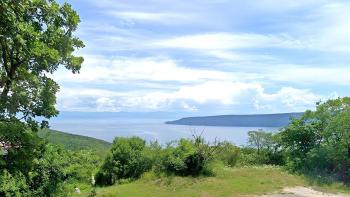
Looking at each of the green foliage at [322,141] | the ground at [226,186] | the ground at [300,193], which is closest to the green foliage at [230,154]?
the green foliage at [322,141]

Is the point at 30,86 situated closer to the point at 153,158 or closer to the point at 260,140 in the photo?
the point at 153,158

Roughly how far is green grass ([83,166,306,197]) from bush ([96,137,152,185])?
1.34 meters

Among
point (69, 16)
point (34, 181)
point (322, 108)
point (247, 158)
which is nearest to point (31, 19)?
point (69, 16)

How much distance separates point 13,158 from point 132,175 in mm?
15045

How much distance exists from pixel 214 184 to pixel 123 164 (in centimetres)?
671

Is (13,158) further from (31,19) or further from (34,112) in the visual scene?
(31,19)

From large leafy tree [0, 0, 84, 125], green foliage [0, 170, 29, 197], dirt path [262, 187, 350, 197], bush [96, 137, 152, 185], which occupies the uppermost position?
large leafy tree [0, 0, 84, 125]

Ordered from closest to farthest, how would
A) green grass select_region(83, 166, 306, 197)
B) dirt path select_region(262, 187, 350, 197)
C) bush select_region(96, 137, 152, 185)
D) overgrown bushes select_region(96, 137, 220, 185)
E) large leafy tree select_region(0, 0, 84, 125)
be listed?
large leafy tree select_region(0, 0, 84, 125) → dirt path select_region(262, 187, 350, 197) → green grass select_region(83, 166, 306, 197) → overgrown bushes select_region(96, 137, 220, 185) → bush select_region(96, 137, 152, 185)

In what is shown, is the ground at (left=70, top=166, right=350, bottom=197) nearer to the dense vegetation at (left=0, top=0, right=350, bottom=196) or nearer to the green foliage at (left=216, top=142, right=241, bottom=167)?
the dense vegetation at (left=0, top=0, right=350, bottom=196)

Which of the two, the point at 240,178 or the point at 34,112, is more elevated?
the point at 34,112

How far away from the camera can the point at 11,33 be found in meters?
8.56

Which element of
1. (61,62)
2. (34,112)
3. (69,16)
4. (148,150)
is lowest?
(148,150)

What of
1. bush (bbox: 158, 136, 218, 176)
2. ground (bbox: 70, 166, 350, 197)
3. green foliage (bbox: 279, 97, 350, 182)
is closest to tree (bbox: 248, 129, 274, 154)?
green foliage (bbox: 279, 97, 350, 182)

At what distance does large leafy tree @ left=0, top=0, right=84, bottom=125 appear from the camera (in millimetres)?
10492
